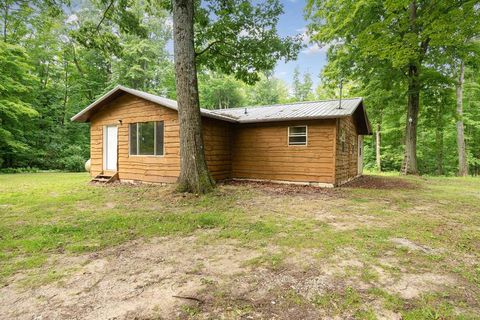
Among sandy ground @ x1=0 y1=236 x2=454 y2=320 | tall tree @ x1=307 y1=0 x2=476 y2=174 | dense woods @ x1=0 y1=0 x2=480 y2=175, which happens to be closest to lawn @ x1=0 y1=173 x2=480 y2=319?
sandy ground @ x1=0 y1=236 x2=454 y2=320

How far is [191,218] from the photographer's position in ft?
16.1

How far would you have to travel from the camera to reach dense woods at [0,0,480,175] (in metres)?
9.23

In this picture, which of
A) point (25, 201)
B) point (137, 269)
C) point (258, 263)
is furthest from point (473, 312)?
point (25, 201)

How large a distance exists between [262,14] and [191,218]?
7565 mm

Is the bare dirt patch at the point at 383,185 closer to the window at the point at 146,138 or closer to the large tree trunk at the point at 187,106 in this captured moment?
the large tree trunk at the point at 187,106

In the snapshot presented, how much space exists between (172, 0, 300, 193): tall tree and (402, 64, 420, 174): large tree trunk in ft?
23.4

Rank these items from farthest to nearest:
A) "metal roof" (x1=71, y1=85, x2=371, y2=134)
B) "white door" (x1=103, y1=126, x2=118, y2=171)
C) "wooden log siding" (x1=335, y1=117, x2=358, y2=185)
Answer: "white door" (x1=103, y1=126, x2=118, y2=171), "wooden log siding" (x1=335, y1=117, x2=358, y2=185), "metal roof" (x1=71, y1=85, x2=371, y2=134)

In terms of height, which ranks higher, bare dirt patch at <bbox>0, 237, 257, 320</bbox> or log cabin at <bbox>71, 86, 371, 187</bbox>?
log cabin at <bbox>71, 86, 371, 187</bbox>

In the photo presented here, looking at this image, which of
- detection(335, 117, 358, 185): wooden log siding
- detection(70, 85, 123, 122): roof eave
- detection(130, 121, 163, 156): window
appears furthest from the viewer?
detection(70, 85, 123, 122): roof eave

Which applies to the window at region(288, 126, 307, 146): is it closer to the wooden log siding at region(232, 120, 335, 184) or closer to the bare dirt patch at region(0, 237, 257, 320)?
the wooden log siding at region(232, 120, 335, 184)

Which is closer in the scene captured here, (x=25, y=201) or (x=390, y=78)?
(x=25, y=201)

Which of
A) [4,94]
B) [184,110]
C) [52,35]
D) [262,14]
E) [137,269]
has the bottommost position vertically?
[137,269]

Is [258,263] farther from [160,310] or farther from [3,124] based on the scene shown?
[3,124]

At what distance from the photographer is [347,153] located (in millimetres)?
11141
